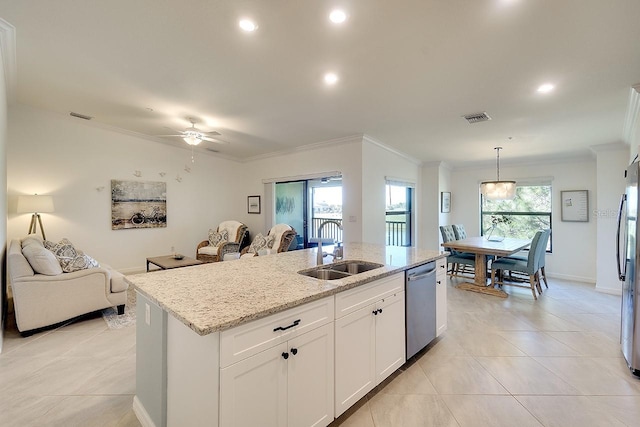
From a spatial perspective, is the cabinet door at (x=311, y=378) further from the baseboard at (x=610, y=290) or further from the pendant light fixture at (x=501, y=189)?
the baseboard at (x=610, y=290)

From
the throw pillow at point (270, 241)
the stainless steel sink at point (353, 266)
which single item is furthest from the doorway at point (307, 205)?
the stainless steel sink at point (353, 266)

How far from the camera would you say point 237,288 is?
1.64 metres

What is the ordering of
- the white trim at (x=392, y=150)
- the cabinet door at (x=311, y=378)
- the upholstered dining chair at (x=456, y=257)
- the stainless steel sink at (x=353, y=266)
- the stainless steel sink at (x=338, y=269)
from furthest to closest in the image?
the upholstered dining chair at (x=456, y=257), the white trim at (x=392, y=150), the stainless steel sink at (x=353, y=266), the stainless steel sink at (x=338, y=269), the cabinet door at (x=311, y=378)

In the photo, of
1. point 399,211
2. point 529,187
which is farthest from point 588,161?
point 399,211

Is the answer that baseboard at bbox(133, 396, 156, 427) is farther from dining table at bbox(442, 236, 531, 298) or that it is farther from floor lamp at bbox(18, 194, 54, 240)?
dining table at bbox(442, 236, 531, 298)

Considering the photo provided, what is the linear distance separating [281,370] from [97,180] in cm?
557

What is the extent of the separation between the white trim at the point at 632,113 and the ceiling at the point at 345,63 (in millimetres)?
79

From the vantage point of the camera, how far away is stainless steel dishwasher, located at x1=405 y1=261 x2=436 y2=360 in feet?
7.67

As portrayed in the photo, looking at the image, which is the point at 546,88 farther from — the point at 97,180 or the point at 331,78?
the point at 97,180

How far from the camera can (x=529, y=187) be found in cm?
626

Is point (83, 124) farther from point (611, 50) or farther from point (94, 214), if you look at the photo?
point (611, 50)

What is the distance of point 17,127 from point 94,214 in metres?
1.66

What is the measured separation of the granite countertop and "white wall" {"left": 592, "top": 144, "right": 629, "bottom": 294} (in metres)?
4.26

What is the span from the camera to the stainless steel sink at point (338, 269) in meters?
2.21
